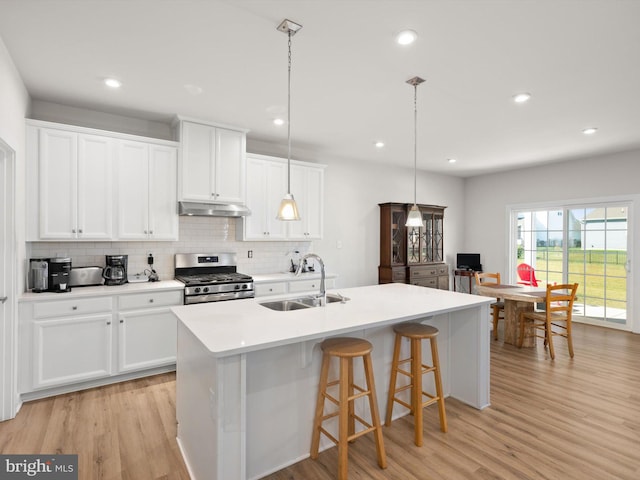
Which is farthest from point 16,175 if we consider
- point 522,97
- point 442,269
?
point 442,269

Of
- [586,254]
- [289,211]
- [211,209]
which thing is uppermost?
[211,209]

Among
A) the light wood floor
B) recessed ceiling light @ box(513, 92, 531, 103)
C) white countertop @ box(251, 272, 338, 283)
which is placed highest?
recessed ceiling light @ box(513, 92, 531, 103)

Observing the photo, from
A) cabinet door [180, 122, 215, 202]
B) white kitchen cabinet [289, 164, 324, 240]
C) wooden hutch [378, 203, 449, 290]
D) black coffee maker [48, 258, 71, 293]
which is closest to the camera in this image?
black coffee maker [48, 258, 71, 293]

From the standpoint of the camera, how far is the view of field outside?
17.2ft

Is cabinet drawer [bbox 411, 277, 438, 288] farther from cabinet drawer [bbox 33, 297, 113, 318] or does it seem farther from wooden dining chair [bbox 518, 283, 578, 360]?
cabinet drawer [bbox 33, 297, 113, 318]

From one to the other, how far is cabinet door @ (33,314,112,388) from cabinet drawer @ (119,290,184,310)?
18cm

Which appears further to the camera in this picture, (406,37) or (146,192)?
(146,192)

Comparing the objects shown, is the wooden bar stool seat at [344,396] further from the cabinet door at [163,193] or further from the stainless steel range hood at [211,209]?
the cabinet door at [163,193]

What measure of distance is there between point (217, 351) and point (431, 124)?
11.3ft

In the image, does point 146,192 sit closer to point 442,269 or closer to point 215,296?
point 215,296

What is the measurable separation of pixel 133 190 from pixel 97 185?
1.00 feet

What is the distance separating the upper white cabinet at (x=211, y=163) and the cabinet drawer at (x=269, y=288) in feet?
3.27

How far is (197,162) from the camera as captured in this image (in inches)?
149

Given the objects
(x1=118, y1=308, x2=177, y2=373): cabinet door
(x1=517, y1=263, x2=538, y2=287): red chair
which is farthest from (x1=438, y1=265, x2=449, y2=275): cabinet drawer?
(x1=118, y1=308, x2=177, y2=373): cabinet door
